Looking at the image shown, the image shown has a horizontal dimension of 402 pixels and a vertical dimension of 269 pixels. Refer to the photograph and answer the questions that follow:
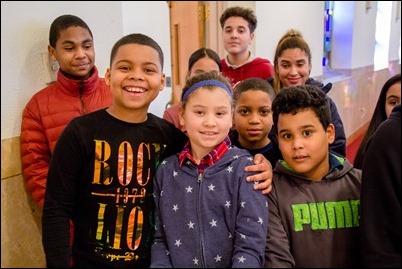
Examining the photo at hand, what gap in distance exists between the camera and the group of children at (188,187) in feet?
Result: 3.09

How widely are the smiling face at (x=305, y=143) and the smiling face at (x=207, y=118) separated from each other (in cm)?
18

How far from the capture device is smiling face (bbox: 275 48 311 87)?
66.1 inches

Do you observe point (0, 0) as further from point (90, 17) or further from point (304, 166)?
point (304, 166)

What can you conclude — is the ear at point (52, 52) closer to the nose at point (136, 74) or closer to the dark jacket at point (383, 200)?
the nose at point (136, 74)

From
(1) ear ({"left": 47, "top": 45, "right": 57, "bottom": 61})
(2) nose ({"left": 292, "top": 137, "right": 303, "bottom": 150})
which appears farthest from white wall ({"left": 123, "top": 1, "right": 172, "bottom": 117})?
(2) nose ({"left": 292, "top": 137, "right": 303, "bottom": 150})

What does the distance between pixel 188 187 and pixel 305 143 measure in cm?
35

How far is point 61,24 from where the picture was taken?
106 cm

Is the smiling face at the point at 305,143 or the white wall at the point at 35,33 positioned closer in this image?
the white wall at the point at 35,33

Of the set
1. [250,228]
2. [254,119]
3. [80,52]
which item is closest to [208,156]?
[250,228]

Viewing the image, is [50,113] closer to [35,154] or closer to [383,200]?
[35,154]

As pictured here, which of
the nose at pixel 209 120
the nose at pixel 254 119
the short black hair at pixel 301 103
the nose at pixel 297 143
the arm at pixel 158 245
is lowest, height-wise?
the arm at pixel 158 245

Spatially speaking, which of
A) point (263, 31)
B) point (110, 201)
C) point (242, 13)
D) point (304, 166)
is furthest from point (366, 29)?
point (110, 201)

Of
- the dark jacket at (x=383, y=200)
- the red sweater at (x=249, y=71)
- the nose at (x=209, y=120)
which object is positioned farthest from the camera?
the red sweater at (x=249, y=71)

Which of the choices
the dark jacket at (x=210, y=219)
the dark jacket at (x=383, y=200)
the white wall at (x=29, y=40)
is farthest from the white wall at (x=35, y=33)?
the dark jacket at (x=383, y=200)
